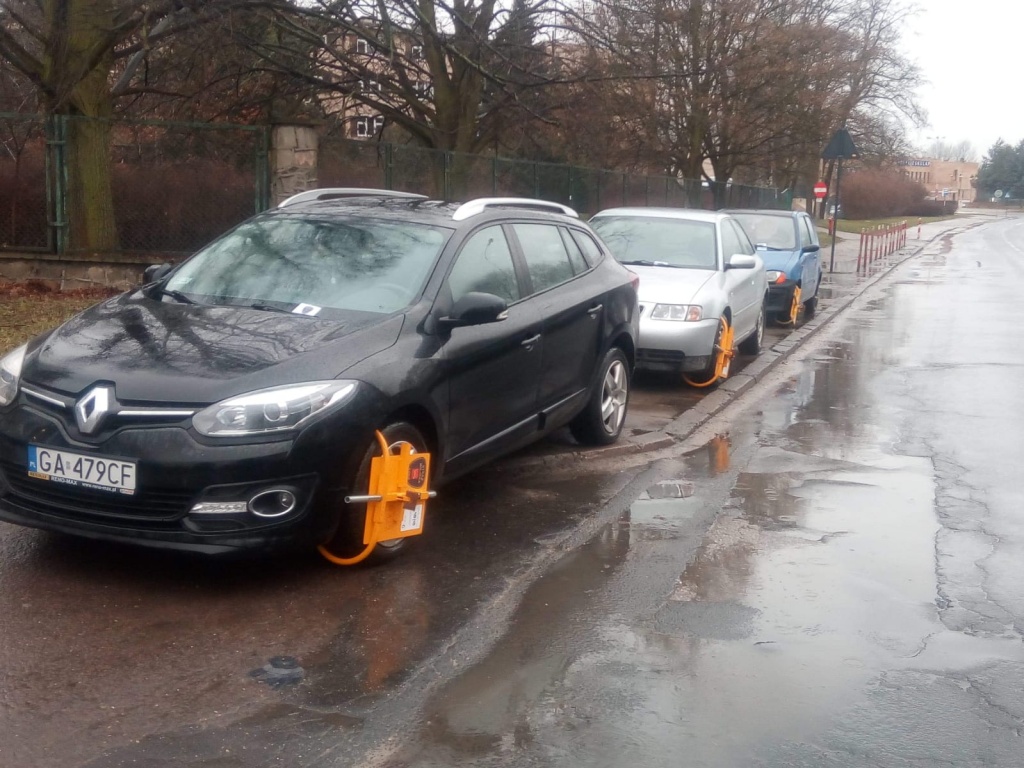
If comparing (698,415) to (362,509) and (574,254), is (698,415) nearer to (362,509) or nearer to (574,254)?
(574,254)

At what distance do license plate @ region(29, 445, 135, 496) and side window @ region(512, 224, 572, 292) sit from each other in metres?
2.89

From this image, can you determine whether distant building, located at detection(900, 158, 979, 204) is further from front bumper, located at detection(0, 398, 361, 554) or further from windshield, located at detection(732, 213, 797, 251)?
front bumper, located at detection(0, 398, 361, 554)

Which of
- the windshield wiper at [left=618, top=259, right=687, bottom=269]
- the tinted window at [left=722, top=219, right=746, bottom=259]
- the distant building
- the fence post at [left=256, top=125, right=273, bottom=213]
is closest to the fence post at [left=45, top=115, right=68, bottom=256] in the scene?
the fence post at [left=256, top=125, right=273, bottom=213]

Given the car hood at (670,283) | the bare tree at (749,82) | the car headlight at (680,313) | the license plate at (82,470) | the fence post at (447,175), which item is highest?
the bare tree at (749,82)

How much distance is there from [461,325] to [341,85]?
18.3 meters

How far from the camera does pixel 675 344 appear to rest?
10.3 metres

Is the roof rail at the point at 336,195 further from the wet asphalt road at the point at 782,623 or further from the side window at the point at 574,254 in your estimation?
the wet asphalt road at the point at 782,623

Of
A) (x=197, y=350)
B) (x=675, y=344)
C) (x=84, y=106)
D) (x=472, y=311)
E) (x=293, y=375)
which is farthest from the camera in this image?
(x=84, y=106)

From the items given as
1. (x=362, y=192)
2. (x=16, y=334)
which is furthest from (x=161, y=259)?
(x=362, y=192)

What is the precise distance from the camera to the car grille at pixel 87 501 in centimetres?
473

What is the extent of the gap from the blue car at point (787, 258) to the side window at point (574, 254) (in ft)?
30.3

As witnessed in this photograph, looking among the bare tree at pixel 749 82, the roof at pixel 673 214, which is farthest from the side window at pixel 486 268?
the bare tree at pixel 749 82

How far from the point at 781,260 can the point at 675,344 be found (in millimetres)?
6946

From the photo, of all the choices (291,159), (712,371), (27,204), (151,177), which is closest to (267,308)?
(712,371)
